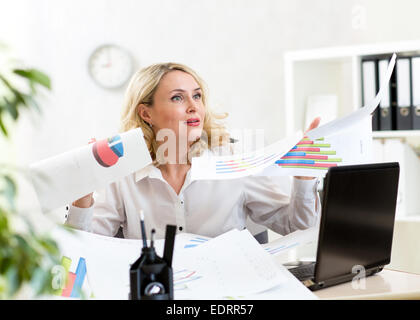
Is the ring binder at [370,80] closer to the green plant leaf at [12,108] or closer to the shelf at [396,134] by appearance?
the shelf at [396,134]

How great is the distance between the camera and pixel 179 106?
1.87 meters

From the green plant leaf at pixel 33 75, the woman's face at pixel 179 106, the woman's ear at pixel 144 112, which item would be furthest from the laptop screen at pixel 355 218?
the woman's ear at pixel 144 112

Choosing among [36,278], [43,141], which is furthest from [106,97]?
[36,278]

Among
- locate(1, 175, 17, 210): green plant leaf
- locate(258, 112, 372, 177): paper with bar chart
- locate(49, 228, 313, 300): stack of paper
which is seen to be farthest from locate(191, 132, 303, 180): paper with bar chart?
locate(1, 175, 17, 210): green plant leaf

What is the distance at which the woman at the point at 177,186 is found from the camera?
1.75m

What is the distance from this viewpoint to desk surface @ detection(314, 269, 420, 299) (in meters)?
1.06

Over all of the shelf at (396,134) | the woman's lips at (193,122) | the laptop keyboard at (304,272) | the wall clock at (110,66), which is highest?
the wall clock at (110,66)

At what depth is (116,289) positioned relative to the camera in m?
1.05

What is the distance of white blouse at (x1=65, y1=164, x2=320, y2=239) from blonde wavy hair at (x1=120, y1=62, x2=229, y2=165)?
0.38 feet

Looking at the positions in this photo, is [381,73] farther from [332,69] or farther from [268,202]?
[268,202]

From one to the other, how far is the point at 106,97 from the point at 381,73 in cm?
177

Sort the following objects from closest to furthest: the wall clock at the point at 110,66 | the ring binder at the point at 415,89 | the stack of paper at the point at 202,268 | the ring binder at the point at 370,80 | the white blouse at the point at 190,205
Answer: the stack of paper at the point at 202,268 → the white blouse at the point at 190,205 → the ring binder at the point at 415,89 → the ring binder at the point at 370,80 → the wall clock at the point at 110,66

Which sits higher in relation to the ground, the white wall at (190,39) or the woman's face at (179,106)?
the white wall at (190,39)

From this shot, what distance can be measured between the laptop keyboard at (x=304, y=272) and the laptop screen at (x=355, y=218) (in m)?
0.09
